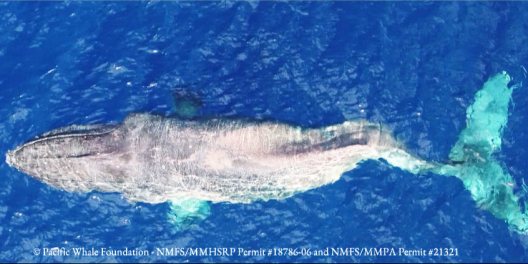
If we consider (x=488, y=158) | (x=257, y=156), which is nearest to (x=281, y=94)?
(x=257, y=156)

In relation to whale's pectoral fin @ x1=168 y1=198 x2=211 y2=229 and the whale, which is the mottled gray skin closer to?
the whale

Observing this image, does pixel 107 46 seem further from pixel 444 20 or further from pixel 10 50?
pixel 444 20

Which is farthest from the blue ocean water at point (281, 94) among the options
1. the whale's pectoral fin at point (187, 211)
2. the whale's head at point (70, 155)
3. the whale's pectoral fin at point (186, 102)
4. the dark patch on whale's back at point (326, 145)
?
the dark patch on whale's back at point (326, 145)

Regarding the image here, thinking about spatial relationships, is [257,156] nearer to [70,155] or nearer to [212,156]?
[212,156]

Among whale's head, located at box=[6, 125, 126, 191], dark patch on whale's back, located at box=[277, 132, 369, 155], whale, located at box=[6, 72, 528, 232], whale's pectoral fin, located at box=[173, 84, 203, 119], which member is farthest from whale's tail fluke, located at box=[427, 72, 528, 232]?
whale's head, located at box=[6, 125, 126, 191]

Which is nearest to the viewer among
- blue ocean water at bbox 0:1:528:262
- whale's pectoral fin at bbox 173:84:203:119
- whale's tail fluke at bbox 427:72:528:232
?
whale's tail fluke at bbox 427:72:528:232

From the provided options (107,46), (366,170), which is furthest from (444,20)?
(107,46)
